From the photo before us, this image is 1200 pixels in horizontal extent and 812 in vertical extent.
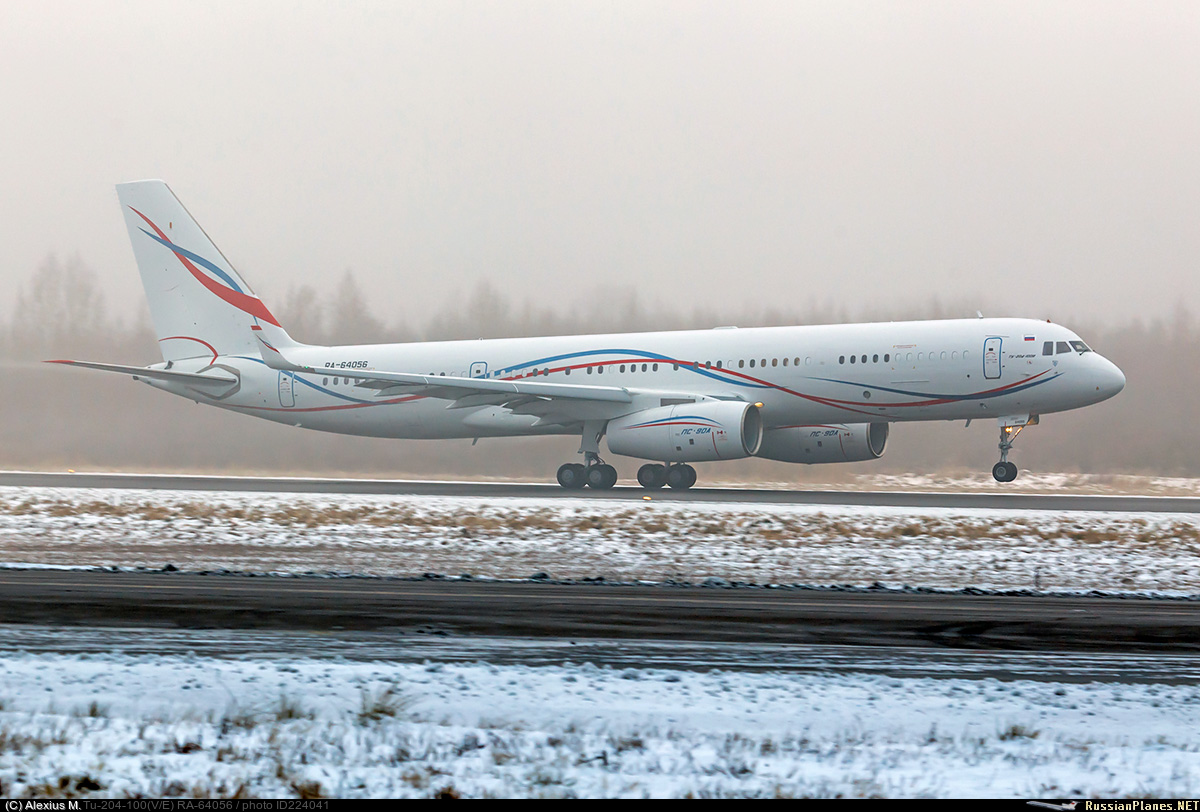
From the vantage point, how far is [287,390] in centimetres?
3288

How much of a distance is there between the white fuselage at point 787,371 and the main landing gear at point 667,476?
6.06 ft

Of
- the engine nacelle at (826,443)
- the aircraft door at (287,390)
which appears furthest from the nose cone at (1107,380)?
the aircraft door at (287,390)

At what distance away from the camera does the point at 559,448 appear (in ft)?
126

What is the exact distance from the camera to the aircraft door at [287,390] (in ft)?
107

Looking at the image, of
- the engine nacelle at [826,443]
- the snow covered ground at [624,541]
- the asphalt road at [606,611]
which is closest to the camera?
the asphalt road at [606,611]

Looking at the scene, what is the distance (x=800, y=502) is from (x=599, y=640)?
46.9ft

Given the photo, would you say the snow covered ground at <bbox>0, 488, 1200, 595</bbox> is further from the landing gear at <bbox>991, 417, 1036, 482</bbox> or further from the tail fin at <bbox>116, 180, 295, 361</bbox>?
the tail fin at <bbox>116, 180, 295, 361</bbox>

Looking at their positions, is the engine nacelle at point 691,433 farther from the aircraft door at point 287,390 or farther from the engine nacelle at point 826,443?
the aircraft door at point 287,390

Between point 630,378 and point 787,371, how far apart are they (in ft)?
14.0

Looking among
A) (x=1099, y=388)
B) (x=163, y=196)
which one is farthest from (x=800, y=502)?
(x=163, y=196)

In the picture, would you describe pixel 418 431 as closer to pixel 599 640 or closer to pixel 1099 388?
pixel 1099 388

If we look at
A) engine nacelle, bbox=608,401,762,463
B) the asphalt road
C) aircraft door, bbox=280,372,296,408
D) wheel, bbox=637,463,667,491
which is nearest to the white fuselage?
aircraft door, bbox=280,372,296,408

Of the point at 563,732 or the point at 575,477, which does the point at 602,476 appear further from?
the point at 563,732

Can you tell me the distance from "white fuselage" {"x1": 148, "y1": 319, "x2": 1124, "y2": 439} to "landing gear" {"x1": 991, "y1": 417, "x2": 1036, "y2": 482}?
0.55 m
